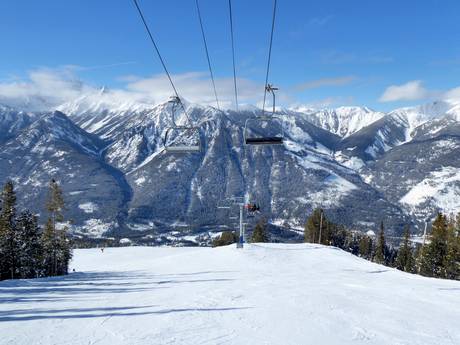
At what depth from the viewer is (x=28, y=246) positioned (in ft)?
149

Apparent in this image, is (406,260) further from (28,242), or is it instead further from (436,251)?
(28,242)

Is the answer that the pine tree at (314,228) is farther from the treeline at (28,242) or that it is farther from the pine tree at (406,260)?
the treeline at (28,242)

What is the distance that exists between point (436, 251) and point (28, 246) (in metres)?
45.3

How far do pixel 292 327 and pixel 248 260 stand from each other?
1021 inches

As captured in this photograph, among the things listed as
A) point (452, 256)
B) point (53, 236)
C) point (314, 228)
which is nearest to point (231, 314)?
point (53, 236)

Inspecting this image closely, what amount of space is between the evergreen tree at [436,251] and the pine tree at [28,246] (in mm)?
43979

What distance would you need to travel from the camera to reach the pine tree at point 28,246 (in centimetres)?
4494

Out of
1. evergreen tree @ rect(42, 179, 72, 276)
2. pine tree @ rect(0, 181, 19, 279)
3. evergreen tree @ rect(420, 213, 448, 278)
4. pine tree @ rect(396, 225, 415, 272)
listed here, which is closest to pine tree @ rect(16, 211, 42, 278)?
pine tree @ rect(0, 181, 19, 279)

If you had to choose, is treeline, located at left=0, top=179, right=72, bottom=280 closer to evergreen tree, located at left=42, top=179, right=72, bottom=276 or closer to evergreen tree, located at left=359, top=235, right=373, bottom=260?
evergreen tree, located at left=42, top=179, right=72, bottom=276

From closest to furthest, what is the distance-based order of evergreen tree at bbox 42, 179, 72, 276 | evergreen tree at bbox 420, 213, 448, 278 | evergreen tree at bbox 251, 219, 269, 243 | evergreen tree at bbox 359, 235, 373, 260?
evergreen tree at bbox 42, 179, 72, 276 < evergreen tree at bbox 420, 213, 448, 278 < evergreen tree at bbox 251, 219, 269, 243 < evergreen tree at bbox 359, 235, 373, 260

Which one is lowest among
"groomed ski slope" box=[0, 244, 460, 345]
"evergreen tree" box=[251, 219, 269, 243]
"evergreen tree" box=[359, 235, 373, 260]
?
"evergreen tree" box=[359, 235, 373, 260]

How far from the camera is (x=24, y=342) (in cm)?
1045

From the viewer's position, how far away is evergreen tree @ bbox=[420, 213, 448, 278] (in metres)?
54.6

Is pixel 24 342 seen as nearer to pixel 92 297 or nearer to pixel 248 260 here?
pixel 92 297
